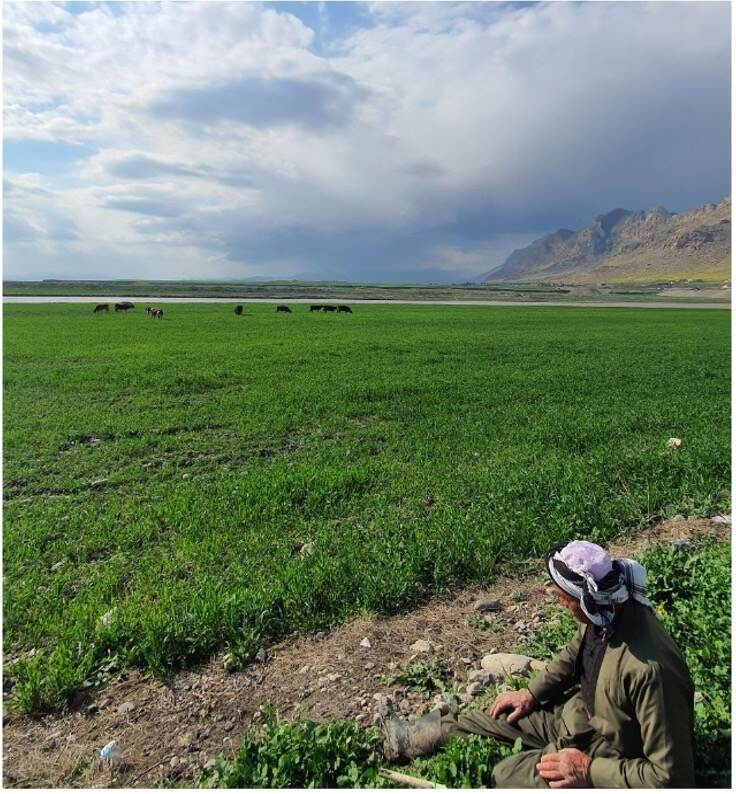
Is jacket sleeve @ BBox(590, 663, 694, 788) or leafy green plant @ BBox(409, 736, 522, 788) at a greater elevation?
jacket sleeve @ BBox(590, 663, 694, 788)

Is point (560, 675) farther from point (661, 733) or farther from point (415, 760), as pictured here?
point (415, 760)

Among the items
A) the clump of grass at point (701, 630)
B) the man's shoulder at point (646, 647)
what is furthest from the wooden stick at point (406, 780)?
the clump of grass at point (701, 630)

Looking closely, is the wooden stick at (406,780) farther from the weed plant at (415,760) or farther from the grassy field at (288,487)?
the grassy field at (288,487)

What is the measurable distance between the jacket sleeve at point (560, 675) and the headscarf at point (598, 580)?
636mm

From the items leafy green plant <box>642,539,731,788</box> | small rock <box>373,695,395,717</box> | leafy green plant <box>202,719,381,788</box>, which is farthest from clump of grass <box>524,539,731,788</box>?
leafy green plant <box>202,719,381,788</box>

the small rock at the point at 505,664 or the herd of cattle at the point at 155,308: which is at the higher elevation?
the herd of cattle at the point at 155,308

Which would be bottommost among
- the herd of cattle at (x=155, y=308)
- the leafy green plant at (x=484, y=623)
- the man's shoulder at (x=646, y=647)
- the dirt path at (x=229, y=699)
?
the dirt path at (x=229, y=699)

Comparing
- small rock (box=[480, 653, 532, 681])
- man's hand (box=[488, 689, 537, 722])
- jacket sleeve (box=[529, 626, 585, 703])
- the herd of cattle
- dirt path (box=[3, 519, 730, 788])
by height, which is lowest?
dirt path (box=[3, 519, 730, 788])

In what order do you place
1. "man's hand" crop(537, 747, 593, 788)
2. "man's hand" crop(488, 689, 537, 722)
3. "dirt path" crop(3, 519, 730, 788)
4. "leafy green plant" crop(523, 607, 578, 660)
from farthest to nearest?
"leafy green plant" crop(523, 607, 578, 660) → "dirt path" crop(3, 519, 730, 788) → "man's hand" crop(488, 689, 537, 722) → "man's hand" crop(537, 747, 593, 788)

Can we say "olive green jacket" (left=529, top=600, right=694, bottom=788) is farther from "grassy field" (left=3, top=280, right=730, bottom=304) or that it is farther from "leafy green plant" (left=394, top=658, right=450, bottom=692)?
"grassy field" (left=3, top=280, right=730, bottom=304)

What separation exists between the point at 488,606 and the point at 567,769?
2.42 meters

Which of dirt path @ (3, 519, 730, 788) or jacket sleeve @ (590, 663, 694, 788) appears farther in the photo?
dirt path @ (3, 519, 730, 788)

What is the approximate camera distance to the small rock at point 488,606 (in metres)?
5.50

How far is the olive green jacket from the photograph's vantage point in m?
2.79
